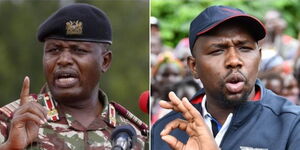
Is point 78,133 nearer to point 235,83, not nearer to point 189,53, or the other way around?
point 235,83

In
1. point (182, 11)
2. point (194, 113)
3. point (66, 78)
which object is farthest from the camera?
point (182, 11)

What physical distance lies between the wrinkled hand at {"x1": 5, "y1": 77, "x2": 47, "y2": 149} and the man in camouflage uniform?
0.04 m

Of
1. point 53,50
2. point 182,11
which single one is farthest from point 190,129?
point 182,11

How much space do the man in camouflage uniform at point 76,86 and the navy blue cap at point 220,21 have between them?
0.30 metres

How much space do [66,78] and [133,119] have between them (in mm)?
271

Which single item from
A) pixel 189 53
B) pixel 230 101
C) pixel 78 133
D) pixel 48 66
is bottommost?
pixel 189 53

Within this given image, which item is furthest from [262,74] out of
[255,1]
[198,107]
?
[198,107]

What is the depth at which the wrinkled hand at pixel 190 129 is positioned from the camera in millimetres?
2174

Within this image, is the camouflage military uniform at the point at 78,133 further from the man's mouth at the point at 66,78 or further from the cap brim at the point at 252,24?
the cap brim at the point at 252,24

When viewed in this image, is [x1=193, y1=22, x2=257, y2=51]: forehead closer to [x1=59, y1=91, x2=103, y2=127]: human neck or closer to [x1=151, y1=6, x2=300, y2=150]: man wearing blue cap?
[x1=151, y1=6, x2=300, y2=150]: man wearing blue cap

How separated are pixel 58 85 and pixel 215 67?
21.0 inches

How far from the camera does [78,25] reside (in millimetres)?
2387

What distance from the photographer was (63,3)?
7.98 ft

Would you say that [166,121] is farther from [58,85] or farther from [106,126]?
[58,85]
